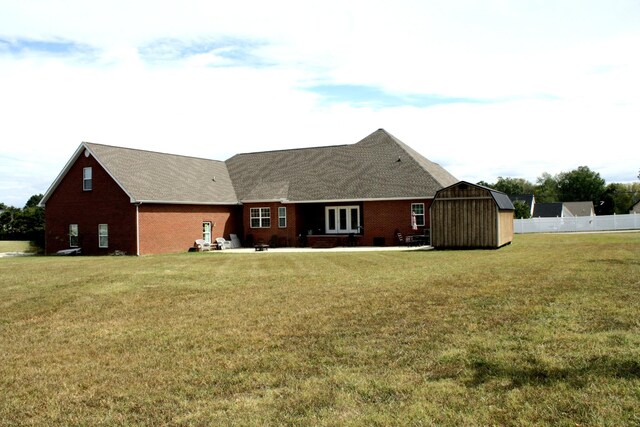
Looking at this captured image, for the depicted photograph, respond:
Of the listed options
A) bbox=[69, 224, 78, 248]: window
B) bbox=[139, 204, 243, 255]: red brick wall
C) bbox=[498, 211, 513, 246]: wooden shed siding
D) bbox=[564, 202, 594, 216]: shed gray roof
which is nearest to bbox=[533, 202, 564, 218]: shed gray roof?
bbox=[564, 202, 594, 216]: shed gray roof

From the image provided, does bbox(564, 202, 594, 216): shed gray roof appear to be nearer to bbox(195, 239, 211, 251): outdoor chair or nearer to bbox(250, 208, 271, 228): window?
bbox(250, 208, 271, 228): window

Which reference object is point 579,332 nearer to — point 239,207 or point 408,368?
point 408,368

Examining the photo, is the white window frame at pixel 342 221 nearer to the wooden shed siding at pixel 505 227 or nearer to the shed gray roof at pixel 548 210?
the wooden shed siding at pixel 505 227

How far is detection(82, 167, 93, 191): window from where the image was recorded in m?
32.9

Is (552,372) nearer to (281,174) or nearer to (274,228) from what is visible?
(274,228)

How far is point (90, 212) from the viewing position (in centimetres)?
3297

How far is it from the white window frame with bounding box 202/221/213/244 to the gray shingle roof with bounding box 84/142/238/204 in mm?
1454

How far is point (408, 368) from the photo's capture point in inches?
264

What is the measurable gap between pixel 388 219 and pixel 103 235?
1698cm

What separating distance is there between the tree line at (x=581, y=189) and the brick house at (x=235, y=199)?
223ft

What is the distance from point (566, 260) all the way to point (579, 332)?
11.7 m

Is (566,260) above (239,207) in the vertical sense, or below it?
below

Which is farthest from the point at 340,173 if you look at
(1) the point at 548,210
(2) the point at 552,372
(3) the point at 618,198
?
(3) the point at 618,198

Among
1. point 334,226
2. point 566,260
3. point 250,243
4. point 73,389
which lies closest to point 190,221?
point 250,243
